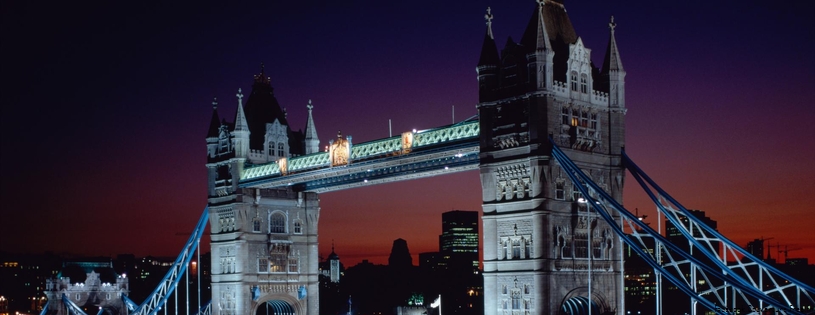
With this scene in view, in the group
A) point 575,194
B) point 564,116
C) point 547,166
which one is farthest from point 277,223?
point 564,116

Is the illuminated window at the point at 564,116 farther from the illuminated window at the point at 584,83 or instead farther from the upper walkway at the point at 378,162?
the upper walkway at the point at 378,162

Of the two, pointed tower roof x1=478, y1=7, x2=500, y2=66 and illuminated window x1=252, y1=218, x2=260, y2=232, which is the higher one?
pointed tower roof x1=478, y1=7, x2=500, y2=66

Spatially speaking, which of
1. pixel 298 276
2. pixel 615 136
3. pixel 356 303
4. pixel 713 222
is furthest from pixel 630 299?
pixel 615 136

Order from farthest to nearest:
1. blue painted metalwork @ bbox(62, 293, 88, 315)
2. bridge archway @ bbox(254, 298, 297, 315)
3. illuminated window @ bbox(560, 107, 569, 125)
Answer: blue painted metalwork @ bbox(62, 293, 88, 315), bridge archway @ bbox(254, 298, 297, 315), illuminated window @ bbox(560, 107, 569, 125)

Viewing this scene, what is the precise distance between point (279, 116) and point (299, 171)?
318 inches

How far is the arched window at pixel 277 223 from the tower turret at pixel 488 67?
2419cm

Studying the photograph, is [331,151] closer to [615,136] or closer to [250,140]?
[250,140]

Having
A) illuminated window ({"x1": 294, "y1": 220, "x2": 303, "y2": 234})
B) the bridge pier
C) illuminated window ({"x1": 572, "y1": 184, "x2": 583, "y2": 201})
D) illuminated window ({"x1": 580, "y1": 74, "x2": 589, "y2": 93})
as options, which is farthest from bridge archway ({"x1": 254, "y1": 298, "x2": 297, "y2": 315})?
illuminated window ({"x1": 580, "y1": 74, "x2": 589, "y2": 93})

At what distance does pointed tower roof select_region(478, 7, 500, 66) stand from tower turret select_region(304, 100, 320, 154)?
23.7m

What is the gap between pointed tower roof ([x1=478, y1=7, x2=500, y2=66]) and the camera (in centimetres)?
5506

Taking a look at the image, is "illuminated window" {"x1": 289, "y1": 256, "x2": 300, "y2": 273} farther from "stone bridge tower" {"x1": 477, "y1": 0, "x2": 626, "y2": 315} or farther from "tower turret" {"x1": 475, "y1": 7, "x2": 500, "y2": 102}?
"tower turret" {"x1": 475, "y1": 7, "x2": 500, "y2": 102}

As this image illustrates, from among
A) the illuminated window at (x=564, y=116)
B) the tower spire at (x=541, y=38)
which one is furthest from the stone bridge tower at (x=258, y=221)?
the tower spire at (x=541, y=38)

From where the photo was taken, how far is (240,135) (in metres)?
74.6

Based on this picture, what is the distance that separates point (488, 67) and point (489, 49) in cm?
83
